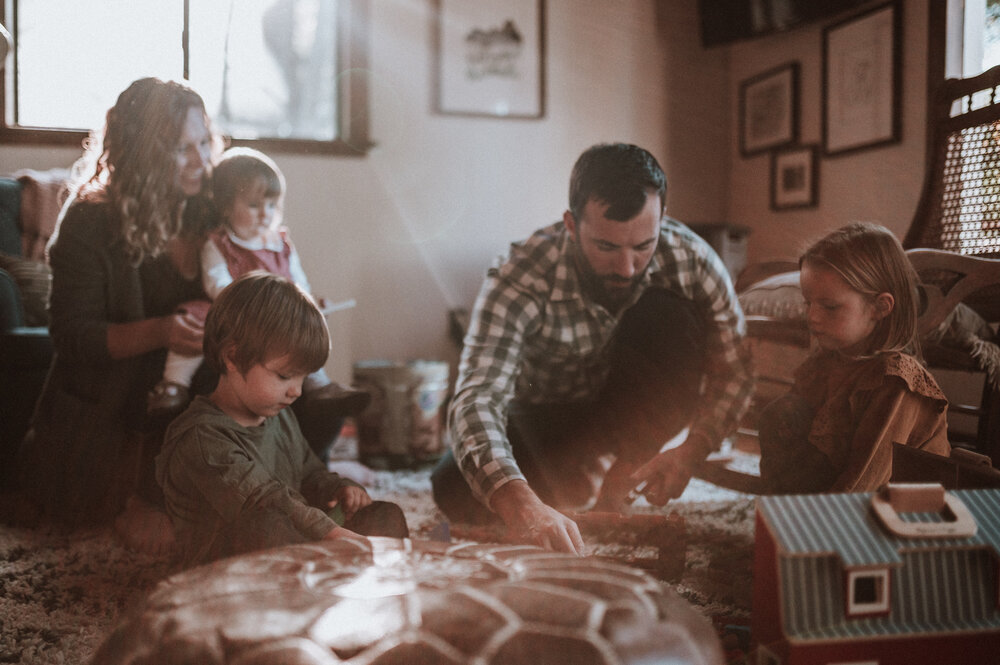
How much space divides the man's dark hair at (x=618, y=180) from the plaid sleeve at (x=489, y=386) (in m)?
0.21

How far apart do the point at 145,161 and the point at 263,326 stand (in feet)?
2.13

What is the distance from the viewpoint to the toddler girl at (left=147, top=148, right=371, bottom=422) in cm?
149

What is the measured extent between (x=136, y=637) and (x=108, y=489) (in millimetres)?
1146

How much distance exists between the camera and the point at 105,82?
8.36ft

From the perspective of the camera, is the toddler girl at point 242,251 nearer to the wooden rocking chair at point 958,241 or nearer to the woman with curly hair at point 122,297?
the woman with curly hair at point 122,297

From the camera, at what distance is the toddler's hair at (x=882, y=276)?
113 cm

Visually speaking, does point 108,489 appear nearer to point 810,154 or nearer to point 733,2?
point 810,154

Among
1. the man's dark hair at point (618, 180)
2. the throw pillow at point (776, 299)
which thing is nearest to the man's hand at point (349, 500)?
the man's dark hair at point (618, 180)

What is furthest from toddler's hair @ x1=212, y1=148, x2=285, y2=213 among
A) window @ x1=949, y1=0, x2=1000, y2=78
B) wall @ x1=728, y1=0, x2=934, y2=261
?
window @ x1=949, y1=0, x2=1000, y2=78

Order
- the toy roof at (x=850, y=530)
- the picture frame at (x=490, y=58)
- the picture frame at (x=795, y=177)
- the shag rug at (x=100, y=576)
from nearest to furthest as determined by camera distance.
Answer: the toy roof at (x=850, y=530), the shag rug at (x=100, y=576), the picture frame at (x=795, y=177), the picture frame at (x=490, y=58)

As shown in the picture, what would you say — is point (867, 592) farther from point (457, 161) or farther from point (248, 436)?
point (457, 161)

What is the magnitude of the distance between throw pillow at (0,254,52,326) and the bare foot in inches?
34.2

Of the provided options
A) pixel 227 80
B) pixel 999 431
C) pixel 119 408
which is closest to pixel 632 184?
pixel 999 431

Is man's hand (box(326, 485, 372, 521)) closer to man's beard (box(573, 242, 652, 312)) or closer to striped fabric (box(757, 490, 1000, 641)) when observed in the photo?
man's beard (box(573, 242, 652, 312))
